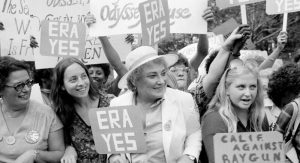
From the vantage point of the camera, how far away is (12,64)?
4164 millimetres

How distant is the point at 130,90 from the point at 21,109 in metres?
0.93

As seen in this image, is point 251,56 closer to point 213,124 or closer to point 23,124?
point 213,124

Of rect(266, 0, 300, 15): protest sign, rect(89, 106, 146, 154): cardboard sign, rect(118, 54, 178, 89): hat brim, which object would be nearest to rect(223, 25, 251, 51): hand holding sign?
rect(118, 54, 178, 89): hat brim

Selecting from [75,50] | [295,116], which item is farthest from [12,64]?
[295,116]

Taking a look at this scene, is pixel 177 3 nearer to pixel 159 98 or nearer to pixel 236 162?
pixel 159 98

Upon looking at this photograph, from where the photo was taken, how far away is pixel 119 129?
11.9ft

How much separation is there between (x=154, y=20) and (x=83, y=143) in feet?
4.04

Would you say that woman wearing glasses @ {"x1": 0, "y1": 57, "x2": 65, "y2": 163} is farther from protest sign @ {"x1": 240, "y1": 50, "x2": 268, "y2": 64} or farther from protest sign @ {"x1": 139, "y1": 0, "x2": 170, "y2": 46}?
protest sign @ {"x1": 240, "y1": 50, "x2": 268, "y2": 64}

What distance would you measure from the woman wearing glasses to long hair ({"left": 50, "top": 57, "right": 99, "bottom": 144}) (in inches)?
2.5

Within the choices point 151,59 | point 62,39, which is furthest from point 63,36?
point 151,59

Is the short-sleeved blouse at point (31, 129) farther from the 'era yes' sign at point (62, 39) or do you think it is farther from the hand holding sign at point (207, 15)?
the hand holding sign at point (207, 15)

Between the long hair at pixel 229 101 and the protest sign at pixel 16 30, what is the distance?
8.50ft


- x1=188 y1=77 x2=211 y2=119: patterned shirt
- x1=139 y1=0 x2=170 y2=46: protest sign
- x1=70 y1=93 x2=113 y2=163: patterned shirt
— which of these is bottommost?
x1=70 y1=93 x2=113 y2=163: patterned shirt

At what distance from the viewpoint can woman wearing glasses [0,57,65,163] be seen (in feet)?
13.3
